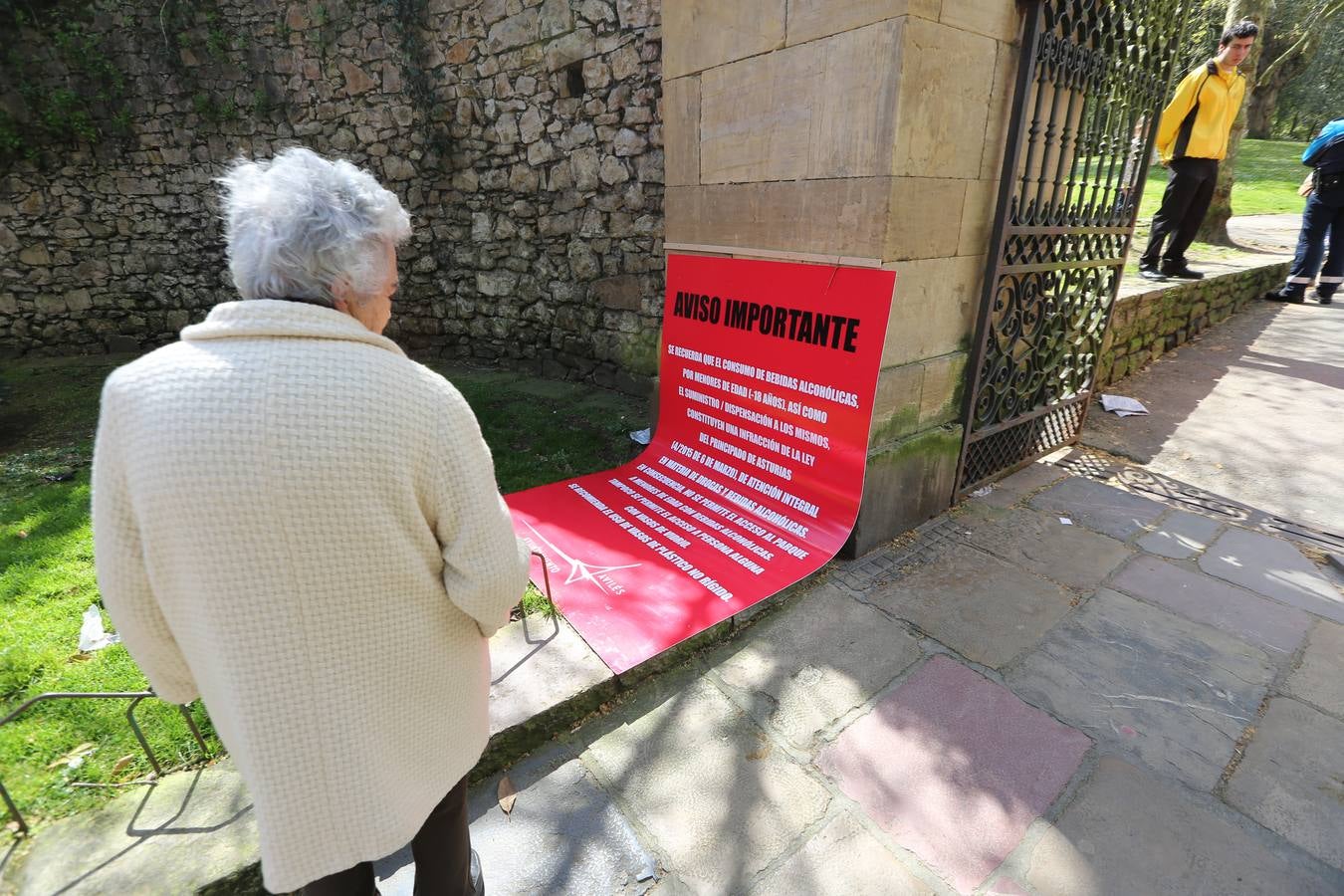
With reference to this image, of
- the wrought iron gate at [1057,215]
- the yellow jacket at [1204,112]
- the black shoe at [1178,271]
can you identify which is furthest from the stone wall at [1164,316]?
the yellow jacket at [1204,112]

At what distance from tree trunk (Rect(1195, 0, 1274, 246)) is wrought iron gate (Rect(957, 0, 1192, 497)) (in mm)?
4828

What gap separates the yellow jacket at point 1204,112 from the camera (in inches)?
224

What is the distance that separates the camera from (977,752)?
2.00 meters

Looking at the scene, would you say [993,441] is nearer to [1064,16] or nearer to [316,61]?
[1064,16]

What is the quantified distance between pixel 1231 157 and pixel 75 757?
11819mm

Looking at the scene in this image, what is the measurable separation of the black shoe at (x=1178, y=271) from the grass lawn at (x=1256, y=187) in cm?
65

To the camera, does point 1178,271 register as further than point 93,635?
Yes

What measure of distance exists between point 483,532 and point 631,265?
4.48 m

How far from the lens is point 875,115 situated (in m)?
2.58

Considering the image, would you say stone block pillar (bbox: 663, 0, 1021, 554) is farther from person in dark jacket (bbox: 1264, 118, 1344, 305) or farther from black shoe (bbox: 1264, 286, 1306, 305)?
black shoe (bbox: 1264, 286, 1306, 305)

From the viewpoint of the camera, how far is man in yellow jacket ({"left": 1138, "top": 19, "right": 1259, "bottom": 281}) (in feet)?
18.7

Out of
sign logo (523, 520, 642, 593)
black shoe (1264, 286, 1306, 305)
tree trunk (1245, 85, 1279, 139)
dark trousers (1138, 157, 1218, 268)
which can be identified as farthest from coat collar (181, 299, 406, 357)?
tree trunk (1245, 85, 1279, 139)

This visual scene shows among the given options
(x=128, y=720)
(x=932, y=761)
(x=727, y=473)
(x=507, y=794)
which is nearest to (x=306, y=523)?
(x=507, y=794)

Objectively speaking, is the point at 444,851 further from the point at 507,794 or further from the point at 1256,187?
the point at 1256,187
